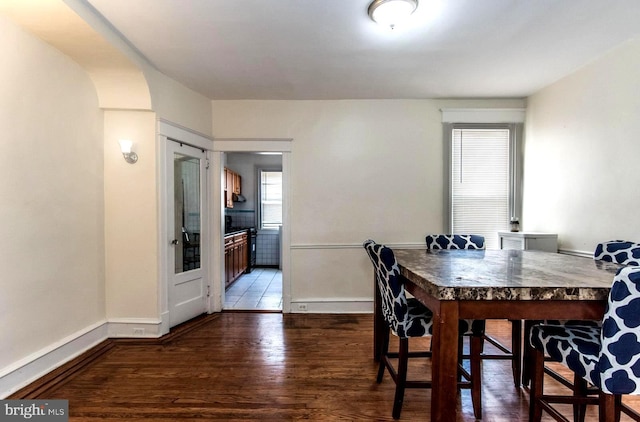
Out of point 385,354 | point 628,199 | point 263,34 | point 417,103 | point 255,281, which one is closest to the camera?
point 385,354

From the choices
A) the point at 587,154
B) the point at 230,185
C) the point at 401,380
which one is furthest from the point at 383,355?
the point at 230,185

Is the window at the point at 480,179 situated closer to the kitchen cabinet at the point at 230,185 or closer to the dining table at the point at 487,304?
the dining table at the point at 487,304

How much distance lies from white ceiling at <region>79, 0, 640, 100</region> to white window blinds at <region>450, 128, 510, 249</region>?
1.95 feet

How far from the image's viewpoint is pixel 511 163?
11.9 feet

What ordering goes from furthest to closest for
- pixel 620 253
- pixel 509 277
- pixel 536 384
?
pixel 620 253 < pixel 536 384 < pixel 509 277

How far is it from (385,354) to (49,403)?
85.9 inches

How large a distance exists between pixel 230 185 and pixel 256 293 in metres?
2.38

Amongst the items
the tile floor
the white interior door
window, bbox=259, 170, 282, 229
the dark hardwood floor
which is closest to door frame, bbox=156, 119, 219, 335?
the white interior door

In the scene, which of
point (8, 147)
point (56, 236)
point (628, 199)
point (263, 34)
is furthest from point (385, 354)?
point (8, 147)

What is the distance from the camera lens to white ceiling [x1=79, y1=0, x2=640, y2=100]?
1972 mm

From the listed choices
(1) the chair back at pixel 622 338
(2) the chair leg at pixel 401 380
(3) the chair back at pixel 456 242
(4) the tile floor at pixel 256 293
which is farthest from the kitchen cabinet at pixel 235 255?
(1) the chair back at pixel 622 338

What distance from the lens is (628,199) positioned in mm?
2414

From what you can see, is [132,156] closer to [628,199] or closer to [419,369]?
[419,369]

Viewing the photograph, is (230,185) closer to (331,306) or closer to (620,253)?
(331,306)
